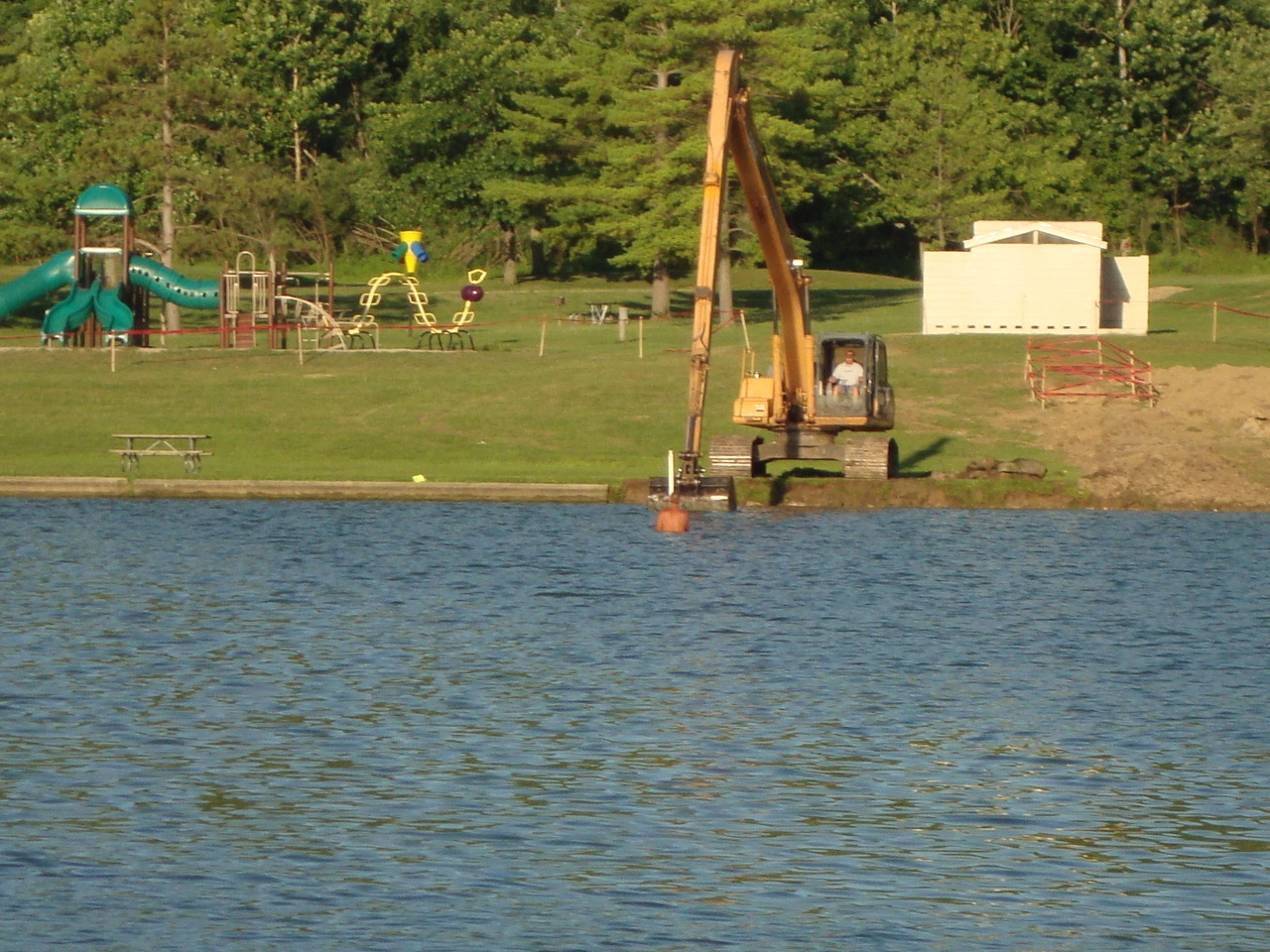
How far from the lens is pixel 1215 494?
133 feet

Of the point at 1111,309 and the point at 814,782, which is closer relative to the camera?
the point at 814,782

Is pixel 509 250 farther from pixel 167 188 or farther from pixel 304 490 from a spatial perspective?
pixel 304 490

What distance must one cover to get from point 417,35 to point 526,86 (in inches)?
528

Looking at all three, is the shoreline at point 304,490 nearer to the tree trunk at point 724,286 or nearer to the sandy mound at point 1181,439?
the sandy mound at point 1181,439

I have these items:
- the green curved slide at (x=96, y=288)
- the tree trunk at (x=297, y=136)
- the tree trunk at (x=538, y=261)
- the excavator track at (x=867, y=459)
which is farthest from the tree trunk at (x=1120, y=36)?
the excavator track at (x=867, y=459)

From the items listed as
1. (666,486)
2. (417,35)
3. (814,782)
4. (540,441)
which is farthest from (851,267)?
(814,782)

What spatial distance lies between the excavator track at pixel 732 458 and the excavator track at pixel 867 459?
1752 mm

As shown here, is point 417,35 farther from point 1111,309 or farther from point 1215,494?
point 1215,494

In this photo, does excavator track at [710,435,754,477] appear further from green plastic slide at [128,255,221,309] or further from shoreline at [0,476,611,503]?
green plastic slide at [128,255,221,309]

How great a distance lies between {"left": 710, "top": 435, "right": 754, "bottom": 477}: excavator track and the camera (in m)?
39.8

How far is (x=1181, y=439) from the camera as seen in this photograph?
1725 inches

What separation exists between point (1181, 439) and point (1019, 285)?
22.0 meters

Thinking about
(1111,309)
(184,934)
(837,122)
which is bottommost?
(184,934)

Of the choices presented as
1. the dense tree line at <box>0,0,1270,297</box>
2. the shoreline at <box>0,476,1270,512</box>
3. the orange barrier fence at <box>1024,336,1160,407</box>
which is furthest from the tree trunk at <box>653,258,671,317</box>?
the shoreline at <box>0,476,1270,512</box>
